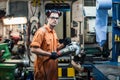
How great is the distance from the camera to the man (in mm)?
4957

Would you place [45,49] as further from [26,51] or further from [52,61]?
[26,51]

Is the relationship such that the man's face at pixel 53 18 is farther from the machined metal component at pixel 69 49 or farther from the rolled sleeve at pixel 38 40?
the machined metal component at pixel 69 49

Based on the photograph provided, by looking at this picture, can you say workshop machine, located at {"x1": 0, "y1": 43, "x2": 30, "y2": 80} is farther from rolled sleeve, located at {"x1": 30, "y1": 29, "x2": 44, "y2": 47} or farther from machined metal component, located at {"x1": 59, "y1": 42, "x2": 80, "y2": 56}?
machined metal component, located at {"x1": 59, "y1": 42, "x2": 80, "y2": 56}

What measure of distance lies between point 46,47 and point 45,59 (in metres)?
0.20

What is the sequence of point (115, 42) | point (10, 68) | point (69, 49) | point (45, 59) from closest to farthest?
point (115, 42) → point (69, 49) → point (45, 59) → point (10, 68)

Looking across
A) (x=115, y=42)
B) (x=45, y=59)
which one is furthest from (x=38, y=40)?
(x=115, y=42)

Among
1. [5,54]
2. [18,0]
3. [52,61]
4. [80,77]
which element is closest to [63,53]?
[52,61]

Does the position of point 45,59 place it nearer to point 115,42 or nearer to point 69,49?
point 69,49

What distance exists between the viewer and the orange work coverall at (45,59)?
505 centimetres

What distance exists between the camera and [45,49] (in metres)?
5.10

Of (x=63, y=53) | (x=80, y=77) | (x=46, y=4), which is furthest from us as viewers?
(x=46, y=4)

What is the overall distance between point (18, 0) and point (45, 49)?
4.43 meters

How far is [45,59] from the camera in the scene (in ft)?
16.6

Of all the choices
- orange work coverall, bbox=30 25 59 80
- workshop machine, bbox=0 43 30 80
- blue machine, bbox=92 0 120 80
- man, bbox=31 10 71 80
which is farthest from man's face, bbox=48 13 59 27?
workshop machine, bbox=0 43 30 80
